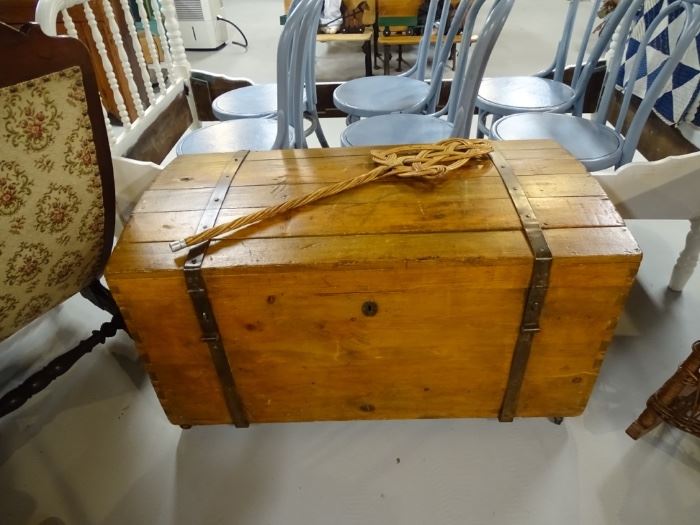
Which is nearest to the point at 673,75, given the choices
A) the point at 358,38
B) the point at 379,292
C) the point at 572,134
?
the point at 572,134

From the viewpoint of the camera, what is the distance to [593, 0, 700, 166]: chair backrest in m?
1.40

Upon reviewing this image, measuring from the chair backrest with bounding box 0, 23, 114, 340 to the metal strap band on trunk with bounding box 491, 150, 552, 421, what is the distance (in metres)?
1.04

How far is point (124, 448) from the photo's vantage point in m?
1.35

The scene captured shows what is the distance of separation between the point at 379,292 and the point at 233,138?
3.33 ft

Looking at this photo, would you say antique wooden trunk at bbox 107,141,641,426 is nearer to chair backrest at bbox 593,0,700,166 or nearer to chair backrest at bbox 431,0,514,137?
chair backrest at bbox 431,0,514,137

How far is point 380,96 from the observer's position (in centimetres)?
201

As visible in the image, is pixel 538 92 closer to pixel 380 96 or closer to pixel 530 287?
pixel 380 96

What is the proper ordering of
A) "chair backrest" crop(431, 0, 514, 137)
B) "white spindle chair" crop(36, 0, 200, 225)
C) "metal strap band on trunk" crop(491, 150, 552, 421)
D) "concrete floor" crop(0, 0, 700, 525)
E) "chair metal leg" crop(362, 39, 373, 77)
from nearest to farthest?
"metal strap band on trunk" crop(491, 150, 552, 421), "concrete floor" crop(0, 0, 700, 525), "chair backrest" crop(431, 0, 514, 137), "white spindle chair" crop(36, 0, 200, 225), "chair metal leg" crop(362, 39, 373, 77)

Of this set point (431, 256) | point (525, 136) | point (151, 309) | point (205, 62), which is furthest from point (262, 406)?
point (205, 62)

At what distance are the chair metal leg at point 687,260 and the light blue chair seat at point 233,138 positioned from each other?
140 cm

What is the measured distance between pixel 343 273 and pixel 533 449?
790 millimetres

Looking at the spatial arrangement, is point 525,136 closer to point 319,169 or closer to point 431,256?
point 319,169

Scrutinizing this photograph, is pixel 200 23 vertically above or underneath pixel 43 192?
underneath

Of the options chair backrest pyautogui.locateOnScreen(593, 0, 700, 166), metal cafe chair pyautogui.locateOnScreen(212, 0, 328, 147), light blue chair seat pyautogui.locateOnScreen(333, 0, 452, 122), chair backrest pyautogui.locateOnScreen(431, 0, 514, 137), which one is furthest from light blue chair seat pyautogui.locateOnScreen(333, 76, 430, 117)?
chair backrest pyautogui.locateOnScreen(593, 0, 700, 166)
